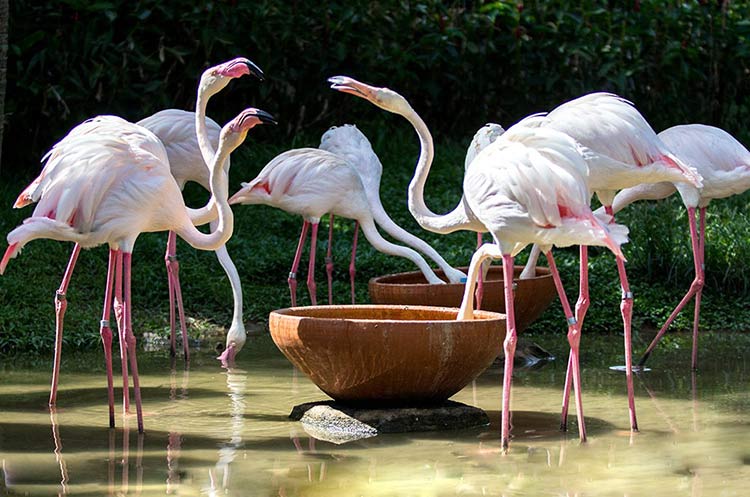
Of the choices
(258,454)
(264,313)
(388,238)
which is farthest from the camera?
(388,238)

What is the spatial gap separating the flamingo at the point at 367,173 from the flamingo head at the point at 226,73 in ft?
6.96

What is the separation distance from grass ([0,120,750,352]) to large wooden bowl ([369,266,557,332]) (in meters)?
1.13

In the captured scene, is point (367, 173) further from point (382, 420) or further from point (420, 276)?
point (382, 420)

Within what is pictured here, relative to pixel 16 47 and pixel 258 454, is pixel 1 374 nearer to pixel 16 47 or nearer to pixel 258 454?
pixel 258 454

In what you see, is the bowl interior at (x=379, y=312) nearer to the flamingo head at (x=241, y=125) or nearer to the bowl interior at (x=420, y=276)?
the flamingo head at (x=241, y=125)

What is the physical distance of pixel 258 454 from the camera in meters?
4.80

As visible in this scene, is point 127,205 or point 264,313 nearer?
point 127,205

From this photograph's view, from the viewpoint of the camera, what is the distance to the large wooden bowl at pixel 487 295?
265 inches

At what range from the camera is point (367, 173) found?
8.19 meters

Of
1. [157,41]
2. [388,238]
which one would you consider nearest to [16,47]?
[157,41]

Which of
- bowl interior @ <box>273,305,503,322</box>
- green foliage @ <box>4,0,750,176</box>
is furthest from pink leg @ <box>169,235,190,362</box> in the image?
green foliage @ <box>4,0,750,176</box>

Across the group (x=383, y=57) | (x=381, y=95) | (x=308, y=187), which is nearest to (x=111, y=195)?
(x=381, y=95)

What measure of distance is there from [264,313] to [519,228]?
354 cm

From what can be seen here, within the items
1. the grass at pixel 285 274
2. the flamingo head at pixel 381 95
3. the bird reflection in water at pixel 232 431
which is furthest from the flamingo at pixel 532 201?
the grass at pixel 285 274
